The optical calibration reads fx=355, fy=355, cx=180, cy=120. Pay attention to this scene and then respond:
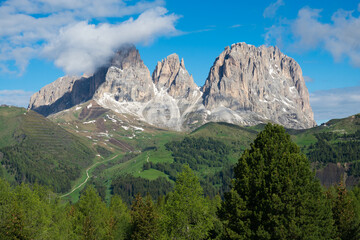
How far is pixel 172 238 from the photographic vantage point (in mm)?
47219

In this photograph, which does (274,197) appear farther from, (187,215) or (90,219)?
(90,219)

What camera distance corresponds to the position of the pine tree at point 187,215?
4578cm

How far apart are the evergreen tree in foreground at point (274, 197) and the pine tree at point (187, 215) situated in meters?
5.31

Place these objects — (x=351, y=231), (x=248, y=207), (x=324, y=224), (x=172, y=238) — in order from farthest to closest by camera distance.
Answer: (x=351, y=231) < (x=172, y=238) < (x=324, y=224) < (x=248, y=207)

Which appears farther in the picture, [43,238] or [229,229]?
[43,238]

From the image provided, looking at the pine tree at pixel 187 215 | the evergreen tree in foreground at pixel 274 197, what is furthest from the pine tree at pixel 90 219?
the evergreen tree in foreground at pixel 274 197

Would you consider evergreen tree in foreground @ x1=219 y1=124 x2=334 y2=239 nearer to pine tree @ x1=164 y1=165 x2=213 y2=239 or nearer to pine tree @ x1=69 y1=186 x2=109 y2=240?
pine tree @ x1=164 y1=165 x2=213 y2=239

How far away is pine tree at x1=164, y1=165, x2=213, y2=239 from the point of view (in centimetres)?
4578

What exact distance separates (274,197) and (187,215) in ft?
46.6

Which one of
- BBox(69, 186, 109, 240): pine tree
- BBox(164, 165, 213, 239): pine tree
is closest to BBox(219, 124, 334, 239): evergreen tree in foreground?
BBox(164, 165, 213, 239): pine tree

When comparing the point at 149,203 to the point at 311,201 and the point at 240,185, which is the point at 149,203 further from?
the point at 311,201

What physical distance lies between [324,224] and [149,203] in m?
39.4

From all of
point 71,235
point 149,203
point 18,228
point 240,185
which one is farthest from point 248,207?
point 71,235

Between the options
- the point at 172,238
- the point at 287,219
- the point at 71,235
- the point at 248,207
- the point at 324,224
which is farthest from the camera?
the point at 71,235
